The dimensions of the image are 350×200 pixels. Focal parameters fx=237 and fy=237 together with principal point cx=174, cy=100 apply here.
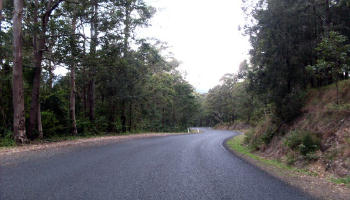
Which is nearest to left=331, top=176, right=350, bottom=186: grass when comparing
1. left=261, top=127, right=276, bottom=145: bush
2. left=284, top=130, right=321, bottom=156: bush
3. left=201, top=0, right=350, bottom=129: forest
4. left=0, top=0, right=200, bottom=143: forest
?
left=284, top=130, right=321, bottom=156: bush

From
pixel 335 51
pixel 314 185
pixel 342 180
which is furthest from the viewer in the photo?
pixel 335 51

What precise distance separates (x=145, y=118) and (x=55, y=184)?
3177 cm

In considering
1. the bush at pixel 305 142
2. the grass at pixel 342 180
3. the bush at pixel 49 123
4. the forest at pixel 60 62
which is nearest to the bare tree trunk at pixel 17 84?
the forest at pixel 60 62

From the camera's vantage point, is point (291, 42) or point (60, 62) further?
point (60, 62)

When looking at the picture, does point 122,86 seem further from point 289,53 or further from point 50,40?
point 289,53

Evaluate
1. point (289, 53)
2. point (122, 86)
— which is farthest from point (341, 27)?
point (122, 86)

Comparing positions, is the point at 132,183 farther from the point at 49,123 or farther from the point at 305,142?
the point at 49,123

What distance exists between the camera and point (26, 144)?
474 inches

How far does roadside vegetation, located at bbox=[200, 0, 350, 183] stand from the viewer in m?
8.36

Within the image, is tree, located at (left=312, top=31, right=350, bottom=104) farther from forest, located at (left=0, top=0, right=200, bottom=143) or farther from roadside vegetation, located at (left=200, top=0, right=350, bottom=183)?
forest, located at (left=0, top=0, right=200, bottom=143)

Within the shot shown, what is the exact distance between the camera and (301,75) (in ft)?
38.1

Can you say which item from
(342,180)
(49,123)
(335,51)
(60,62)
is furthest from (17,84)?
(335,51)

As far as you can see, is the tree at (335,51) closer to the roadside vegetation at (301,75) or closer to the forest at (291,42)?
the roadside vegetation at (301,75)

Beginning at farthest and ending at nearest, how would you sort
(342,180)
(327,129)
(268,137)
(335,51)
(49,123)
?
1. (49,123)
2. (268,137)
3. (327,129)
4. (335,51)
5. (342,180)
